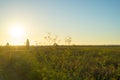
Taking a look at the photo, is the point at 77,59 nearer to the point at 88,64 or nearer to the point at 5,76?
the point at 88,64

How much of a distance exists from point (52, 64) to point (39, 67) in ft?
2.95

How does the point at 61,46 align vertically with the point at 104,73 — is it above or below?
above

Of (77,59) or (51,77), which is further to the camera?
(77,59)

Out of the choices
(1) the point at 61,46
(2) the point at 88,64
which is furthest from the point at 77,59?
(1) the point at 61,46

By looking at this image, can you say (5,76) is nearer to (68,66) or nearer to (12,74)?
(12,74)

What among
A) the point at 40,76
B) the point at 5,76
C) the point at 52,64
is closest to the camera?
the point at 40,76

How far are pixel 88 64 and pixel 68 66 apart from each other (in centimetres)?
154

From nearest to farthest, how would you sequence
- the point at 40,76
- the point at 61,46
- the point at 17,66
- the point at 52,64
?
the point at 40,76 < the point at 52,64 < the point at 17,66 < the point at 61,46

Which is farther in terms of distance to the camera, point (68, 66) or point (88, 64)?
point (88, 64)

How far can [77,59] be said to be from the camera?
14383mm

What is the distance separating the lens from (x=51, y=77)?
1130cm

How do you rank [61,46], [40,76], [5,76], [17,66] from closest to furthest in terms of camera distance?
1. [40,76]
2. [5,76]
3. [17,66]
4. [61,46]

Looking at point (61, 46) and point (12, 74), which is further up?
point (61, 46)

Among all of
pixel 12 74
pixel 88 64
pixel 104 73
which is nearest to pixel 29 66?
pixel 12 74
